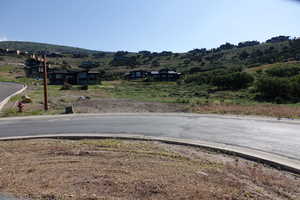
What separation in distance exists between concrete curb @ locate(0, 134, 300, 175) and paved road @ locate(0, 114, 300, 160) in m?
0.59

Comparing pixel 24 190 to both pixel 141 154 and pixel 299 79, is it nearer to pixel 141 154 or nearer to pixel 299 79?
pixel 141 154

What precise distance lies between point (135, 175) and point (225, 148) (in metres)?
4.10

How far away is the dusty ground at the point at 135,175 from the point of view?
195 inches

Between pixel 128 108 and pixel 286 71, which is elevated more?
pixel 286 71

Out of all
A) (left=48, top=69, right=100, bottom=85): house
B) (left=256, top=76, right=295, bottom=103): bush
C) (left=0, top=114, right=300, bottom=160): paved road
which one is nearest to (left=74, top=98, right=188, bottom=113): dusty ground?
(left=0, top=114, right=300, bottom=160): paved road

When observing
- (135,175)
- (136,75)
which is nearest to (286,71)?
(135,175)

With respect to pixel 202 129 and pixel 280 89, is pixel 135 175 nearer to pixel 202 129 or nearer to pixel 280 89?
pixel 202 129

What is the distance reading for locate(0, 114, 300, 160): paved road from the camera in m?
9.54

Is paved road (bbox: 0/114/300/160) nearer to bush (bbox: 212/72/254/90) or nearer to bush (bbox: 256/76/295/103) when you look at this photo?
bush (bbox: 256/76/295/103)

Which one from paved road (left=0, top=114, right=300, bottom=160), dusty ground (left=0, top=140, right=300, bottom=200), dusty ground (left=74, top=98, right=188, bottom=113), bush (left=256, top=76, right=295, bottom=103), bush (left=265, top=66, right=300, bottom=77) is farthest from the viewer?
bush (left=265, top=66, right=300, bottom=77)

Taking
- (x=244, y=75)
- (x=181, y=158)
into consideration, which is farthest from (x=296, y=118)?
(x=244, y=75)

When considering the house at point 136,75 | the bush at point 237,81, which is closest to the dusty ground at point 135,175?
the bush at point 237,81

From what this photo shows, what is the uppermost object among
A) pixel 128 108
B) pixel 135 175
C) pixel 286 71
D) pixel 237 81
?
pixel 286 71

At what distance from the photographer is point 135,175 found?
5871 mm
